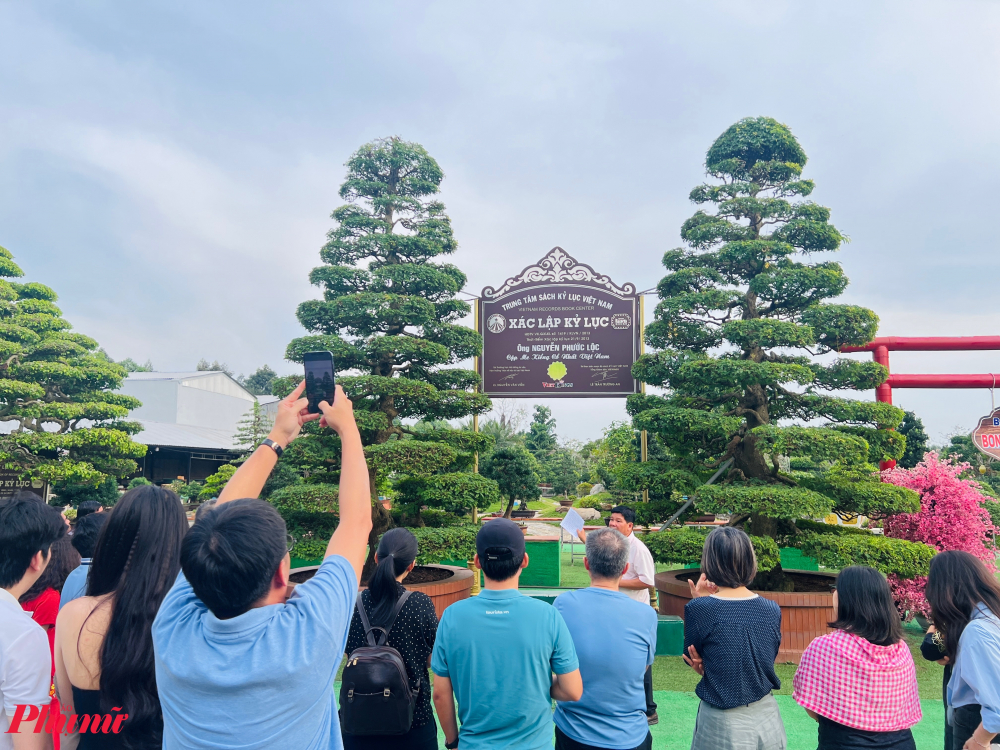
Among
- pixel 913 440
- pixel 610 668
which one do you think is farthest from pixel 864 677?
pixel 913 440

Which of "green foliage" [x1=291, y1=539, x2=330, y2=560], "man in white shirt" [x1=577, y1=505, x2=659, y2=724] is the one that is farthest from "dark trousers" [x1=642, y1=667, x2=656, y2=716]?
"green foliage" [x1=291, y1=539, x2=330, y2=560]

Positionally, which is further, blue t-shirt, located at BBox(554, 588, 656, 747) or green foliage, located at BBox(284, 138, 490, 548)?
→ green foliage, located at BBox(284, 138, 490, 548)

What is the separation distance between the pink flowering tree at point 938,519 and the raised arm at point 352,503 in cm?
648

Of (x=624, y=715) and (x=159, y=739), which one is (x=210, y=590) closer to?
(x=159, y=739)

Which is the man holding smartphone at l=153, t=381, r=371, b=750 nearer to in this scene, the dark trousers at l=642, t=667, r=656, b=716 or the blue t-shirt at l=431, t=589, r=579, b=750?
the blue t-shirt at l=431, t=589, r=579, b=750

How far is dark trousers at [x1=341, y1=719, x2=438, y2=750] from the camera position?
7.52 ft

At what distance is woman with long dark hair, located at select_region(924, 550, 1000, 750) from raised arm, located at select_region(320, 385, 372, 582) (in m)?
2.19

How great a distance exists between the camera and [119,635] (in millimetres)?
1647

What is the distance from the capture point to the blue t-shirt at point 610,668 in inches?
89.7

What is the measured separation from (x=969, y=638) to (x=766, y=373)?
4.26 meters

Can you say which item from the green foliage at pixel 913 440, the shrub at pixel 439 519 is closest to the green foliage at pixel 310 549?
the shrub at pixel 439 519

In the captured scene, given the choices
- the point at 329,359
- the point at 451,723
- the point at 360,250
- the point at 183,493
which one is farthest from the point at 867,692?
the point at 183,493

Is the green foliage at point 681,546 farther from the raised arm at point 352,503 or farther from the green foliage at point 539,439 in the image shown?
the green foliage at point 539,439

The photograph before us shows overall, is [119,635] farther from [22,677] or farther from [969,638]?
[969,638]
